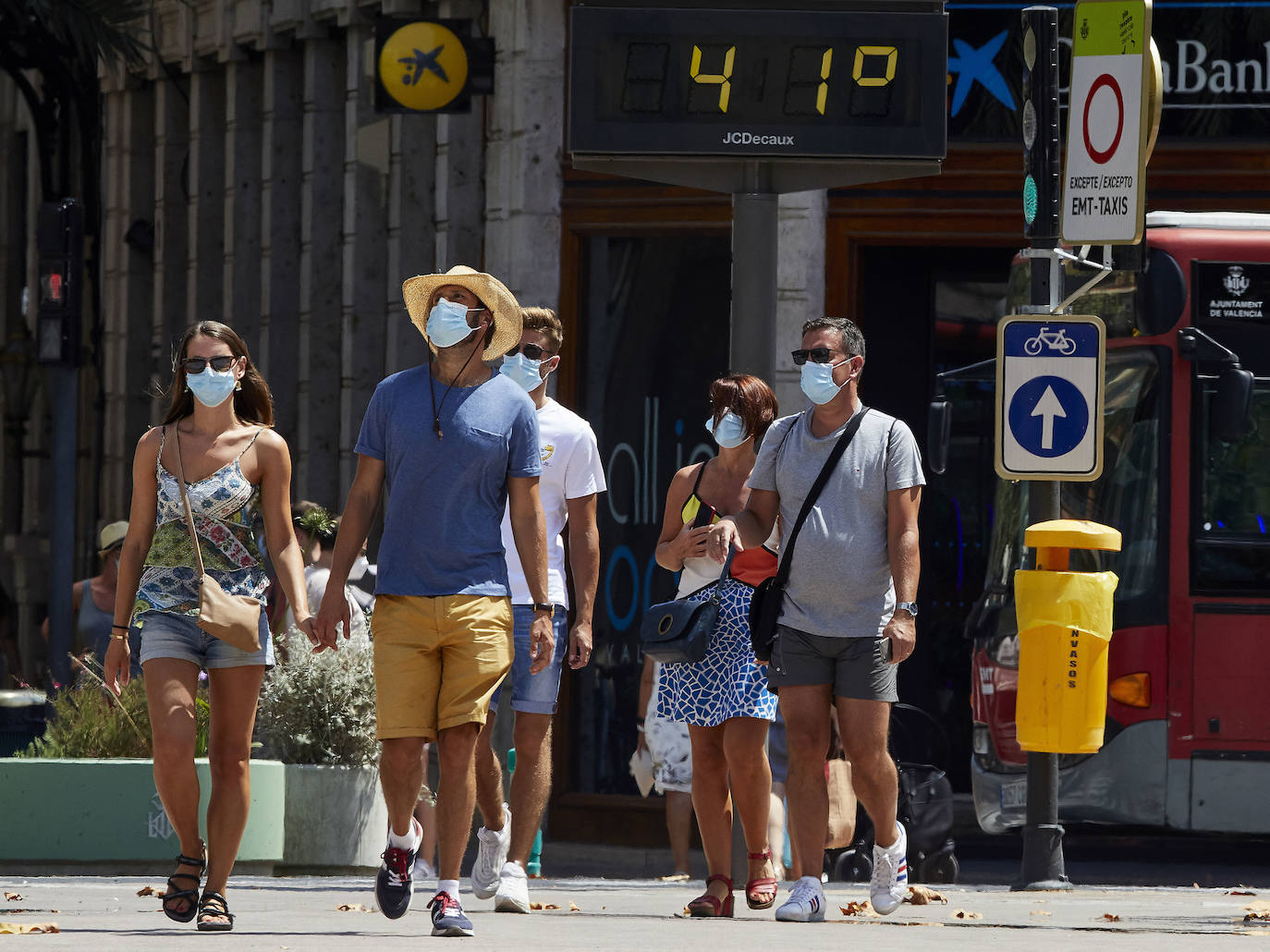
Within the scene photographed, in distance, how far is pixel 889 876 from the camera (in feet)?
28.1

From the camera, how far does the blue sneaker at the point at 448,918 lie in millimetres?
7516

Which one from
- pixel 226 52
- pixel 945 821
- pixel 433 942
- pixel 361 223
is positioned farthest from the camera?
pixel 226 52

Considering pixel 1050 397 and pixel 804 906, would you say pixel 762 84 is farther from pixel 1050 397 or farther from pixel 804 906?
pixel 804 906

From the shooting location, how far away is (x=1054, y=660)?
33.4 ft

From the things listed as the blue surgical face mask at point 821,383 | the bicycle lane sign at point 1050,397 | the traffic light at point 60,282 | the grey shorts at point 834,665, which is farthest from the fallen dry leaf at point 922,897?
the traffic light at point 60,282

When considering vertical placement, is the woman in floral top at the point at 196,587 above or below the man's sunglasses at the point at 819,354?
below

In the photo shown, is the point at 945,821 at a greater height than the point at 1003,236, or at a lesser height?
lesser

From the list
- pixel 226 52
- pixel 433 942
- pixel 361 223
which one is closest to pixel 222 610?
pixel 433 942

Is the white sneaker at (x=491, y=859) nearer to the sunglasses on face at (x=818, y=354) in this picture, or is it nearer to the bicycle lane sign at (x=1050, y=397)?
the sunglasses on face at (x=818, y=354)

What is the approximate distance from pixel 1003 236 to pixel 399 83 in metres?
3.50

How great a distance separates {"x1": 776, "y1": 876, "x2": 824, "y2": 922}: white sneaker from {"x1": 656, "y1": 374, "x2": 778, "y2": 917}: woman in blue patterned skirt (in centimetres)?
33

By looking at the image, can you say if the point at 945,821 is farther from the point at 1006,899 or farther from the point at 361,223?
the point at 361,223

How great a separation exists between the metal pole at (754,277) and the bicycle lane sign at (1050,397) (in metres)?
1.16

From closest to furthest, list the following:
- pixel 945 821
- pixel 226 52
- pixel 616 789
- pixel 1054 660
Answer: pixel 1054 660 < pixel 945 821 < pixel 616 789 < pixel 226 52
